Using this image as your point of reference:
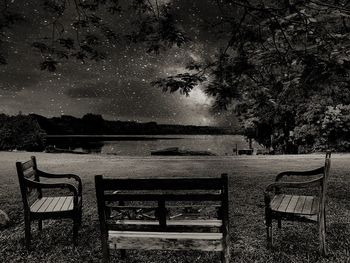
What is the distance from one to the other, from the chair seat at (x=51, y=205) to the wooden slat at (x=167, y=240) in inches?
55.8

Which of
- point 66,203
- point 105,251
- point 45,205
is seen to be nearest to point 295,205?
point 105,251

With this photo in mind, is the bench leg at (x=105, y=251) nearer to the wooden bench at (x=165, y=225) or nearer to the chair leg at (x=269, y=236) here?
the wooden bench at (x=165, y=225)

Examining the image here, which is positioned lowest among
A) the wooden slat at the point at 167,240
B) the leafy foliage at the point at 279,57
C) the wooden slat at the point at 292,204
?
the wooden slat at the point at 167,240

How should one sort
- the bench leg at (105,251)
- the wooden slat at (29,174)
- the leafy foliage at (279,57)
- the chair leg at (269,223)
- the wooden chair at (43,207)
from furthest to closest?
the leafy foliage at (279,57), the wooden slat at (29,174), the wooden chair at (43,207), the chair leg at (269,223), the bench leg at (105,251)

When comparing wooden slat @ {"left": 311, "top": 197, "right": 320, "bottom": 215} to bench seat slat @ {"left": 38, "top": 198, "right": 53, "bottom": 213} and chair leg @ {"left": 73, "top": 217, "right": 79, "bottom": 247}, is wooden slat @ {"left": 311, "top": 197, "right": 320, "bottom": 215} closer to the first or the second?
chair leg @ {"left": 73, "top": 217, "right": 79, "bottom": 247}

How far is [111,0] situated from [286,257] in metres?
6.06

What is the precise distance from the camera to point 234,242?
206 inches

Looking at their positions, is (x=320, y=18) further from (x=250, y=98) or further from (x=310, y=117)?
(x=310, y=117)

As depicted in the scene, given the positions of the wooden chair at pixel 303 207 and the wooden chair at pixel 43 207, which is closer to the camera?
the wooden chair at pixel 303 207

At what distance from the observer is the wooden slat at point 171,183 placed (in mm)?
3570

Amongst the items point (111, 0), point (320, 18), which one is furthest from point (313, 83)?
point (111, 0)

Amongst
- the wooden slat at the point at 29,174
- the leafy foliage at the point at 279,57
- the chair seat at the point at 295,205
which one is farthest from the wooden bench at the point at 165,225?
the leafy foliage at the point at 279,57

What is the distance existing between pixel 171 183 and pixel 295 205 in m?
2.06

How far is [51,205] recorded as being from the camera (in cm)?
527
